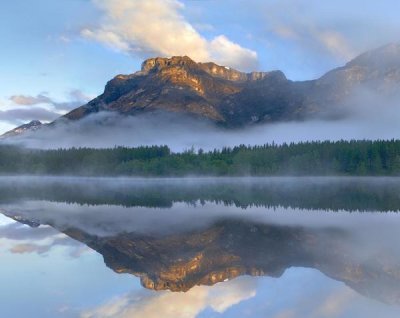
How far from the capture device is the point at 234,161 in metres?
155

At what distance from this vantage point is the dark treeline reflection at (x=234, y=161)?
13675 cm

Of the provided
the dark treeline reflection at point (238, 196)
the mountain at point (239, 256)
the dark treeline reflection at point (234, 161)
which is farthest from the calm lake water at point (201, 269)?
the dark treeline reflection at point (234, 161)

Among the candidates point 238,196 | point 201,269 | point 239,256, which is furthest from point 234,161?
point 201,269

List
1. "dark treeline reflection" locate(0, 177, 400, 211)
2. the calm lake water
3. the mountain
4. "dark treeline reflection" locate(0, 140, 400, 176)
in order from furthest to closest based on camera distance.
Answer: "dark treeline reflection" locate(0, 140, 400, 176)
"dark treeline reflection" locate(0, 177, 400, 211)
the mountain
the calm lake water

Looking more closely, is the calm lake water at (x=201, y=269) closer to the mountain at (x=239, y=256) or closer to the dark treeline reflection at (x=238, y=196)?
the mountain at (x=239, y=256)

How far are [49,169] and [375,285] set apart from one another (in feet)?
592

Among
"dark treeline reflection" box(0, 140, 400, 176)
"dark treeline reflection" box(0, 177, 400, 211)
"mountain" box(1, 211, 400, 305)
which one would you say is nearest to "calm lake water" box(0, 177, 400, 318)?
"mountain" box(1, 211, 400, 305)

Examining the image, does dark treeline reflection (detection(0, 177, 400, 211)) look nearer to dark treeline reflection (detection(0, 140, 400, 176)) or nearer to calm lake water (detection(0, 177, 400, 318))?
calm lake water (detection(0, 177, 400, 318))

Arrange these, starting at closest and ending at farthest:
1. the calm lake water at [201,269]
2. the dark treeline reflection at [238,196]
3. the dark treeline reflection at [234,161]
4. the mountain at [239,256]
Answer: the calm lake water at [201,269] < the mountain at [239,256] < the dark treeline reflection at [238,196] < the dark treeline reflection at [234,161]

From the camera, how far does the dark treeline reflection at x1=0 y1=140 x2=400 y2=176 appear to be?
137 meters

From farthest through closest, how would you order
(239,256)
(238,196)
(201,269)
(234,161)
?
(234,161) < (238,196) < (239,256) < (201,269)

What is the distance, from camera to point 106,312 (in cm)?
1119

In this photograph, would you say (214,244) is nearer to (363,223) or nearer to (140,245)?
(140,245)

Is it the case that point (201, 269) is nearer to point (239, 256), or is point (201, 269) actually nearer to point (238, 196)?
point (239, 256)
